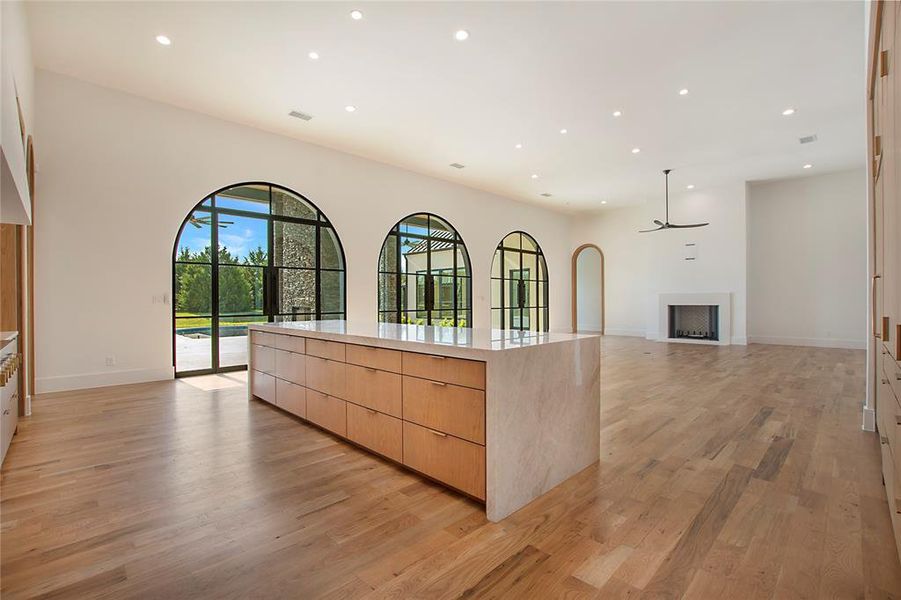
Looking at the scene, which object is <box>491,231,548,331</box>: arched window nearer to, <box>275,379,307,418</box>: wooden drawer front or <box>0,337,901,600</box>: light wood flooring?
<box>275,379,307,418</box>: wooden drawer front

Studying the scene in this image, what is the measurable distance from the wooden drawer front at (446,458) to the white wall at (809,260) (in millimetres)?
10081

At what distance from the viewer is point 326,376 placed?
10.4 ft

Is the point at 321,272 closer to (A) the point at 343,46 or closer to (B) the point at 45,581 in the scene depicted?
(A) the point at 343,46

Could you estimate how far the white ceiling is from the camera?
12.4 feet

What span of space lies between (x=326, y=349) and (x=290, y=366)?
726 mm

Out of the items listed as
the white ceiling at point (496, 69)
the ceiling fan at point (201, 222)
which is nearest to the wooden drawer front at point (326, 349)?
the white ceiling at point (496, 69)

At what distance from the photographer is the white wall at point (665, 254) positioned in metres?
9.41

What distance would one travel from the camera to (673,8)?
3664 millimetres

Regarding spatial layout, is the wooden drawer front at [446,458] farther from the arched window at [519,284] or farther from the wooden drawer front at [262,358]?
the arched window at [519,284]

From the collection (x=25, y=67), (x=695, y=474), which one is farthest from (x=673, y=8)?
(x=25, y=67)

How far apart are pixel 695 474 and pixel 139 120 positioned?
6.90m

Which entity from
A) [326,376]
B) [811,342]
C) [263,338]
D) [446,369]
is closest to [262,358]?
[263,338]

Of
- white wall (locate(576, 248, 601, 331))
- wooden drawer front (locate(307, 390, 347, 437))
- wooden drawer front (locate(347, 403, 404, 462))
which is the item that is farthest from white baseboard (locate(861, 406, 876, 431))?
white wall (locate(576, 248, 601, 331))

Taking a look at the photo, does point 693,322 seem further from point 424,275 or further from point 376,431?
point 376,431
